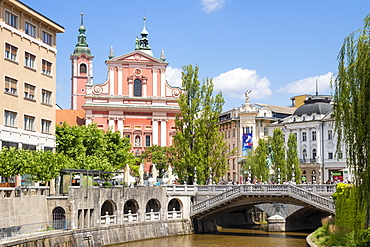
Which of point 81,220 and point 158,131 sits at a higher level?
point 158,131

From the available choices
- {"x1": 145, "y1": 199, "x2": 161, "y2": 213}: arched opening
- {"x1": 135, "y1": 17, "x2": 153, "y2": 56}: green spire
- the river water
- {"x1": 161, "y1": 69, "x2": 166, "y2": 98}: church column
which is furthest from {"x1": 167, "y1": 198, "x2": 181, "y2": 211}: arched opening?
{"x1": 135, "y1": 17, "x2": 153, "y2": 56}: green spire

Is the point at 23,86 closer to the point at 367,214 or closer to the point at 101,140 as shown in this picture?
the point at 101,140

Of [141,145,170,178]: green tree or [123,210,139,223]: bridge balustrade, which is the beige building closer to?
[123,210,139,223]: bridge balustrade

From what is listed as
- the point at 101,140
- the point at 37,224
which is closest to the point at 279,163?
the point at 101,140

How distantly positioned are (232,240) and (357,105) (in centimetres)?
2909

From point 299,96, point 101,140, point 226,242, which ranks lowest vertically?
point 226,242

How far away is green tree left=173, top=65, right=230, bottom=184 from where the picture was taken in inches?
2530

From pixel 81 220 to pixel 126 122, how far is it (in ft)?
183

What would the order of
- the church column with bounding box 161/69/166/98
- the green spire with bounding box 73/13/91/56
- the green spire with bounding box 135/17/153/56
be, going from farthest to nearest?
the green spire with bounding box 73/13/91/56 → the green spire with bounding box 135/17/153/56 → the church column with bounding box 161/69/166/98

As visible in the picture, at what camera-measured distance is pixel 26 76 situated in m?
52.0

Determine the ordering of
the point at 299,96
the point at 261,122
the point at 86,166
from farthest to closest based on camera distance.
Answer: the point at 299,96
the point at 261,122
the point at 86,166

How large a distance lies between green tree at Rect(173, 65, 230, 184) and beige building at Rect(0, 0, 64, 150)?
13.9 m

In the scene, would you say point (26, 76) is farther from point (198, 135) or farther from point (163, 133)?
point (163, 133)

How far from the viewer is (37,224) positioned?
41531 mm
